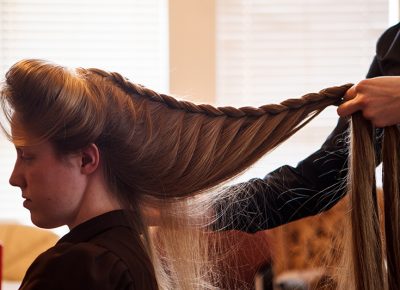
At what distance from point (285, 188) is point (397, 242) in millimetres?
319

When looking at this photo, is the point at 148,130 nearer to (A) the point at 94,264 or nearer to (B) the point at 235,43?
(A) the point at 94,264

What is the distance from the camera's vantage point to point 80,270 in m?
0.99

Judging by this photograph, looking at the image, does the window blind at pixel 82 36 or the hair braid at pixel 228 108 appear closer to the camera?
the hair braid at pixel 228 108

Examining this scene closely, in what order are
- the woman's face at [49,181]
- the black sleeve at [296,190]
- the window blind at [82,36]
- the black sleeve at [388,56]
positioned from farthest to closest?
the window blind at [82,36] < the black sleeve at [388,56] < the black sleeve at [296,190] < the woman's face at [49,181]

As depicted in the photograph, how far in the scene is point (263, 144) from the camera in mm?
1188

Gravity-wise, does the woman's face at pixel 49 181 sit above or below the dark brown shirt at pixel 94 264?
above

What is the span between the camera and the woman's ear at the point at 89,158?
3.66 feet

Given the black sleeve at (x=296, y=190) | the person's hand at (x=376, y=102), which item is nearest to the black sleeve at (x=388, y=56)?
the black sleeve at (x=296, y=190)

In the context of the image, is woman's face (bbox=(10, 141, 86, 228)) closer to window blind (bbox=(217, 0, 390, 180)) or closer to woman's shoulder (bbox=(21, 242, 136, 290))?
woman's shoulder (bbox=(21, 242, 136, 290))

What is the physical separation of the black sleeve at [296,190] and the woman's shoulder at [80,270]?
0.42m

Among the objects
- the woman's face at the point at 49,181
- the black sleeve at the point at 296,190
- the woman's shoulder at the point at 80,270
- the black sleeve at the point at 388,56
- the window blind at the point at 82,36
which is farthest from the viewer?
the window blind at the point at 82,36

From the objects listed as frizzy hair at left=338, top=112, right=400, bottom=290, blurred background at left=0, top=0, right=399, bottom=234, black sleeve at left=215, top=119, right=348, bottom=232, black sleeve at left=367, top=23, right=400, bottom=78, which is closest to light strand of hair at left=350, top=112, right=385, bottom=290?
frizzy hair at left=338, top=112, right=400, bottom=290

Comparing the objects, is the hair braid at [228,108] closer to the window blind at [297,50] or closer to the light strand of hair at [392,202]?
the light strand of hair at [392,202]

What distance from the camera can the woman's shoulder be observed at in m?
0.99
